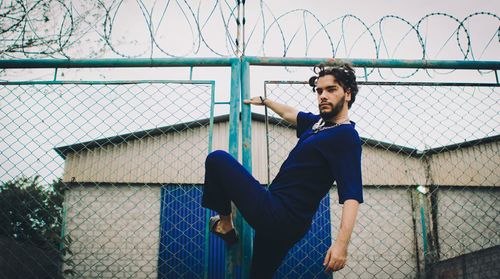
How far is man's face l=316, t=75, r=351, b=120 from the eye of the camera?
2.21 m

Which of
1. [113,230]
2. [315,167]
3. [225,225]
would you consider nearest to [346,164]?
[315,167]

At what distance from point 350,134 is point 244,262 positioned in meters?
1.14

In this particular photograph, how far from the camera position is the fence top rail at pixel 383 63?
108 inches

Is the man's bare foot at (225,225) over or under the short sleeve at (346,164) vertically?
under

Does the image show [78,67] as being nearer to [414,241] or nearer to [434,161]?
[414,241]

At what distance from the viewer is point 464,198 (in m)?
11.2

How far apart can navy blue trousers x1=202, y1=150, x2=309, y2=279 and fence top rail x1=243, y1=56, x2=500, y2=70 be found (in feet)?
3.38

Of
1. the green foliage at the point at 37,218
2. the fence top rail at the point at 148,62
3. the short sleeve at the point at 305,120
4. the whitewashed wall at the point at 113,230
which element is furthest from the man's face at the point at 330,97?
the whitewashed wall at the point at 113,230

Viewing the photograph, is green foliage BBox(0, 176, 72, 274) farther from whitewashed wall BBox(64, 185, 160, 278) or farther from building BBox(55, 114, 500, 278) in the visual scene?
building BBox(55, 114, 500, 278)

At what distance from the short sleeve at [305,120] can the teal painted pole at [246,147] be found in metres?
0.40

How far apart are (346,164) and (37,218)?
571 cm

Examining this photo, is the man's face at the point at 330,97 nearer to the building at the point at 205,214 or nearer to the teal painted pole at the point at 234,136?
the teal painted pole at the point at 234,136

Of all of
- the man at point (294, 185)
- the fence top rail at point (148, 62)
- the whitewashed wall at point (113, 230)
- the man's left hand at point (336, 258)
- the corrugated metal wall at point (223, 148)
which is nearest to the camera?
the man's left hand at point (336, 258)

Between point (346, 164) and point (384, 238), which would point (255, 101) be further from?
point (384, 238)
